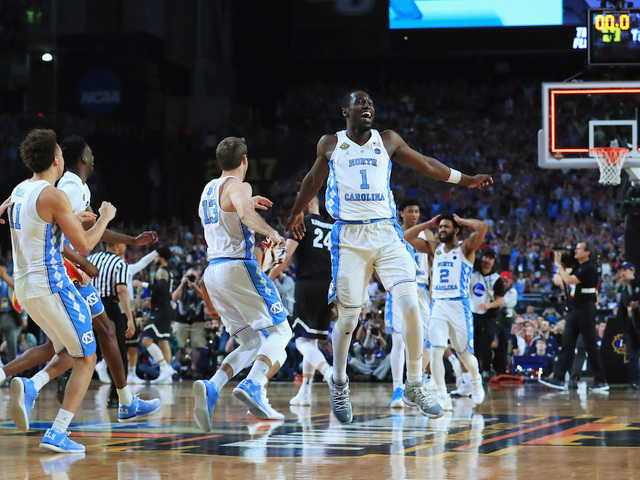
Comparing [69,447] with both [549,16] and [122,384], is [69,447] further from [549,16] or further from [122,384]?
[549,16]

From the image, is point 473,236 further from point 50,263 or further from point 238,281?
point 50,263

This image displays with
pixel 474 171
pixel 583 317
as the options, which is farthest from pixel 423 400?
pixel 474 171

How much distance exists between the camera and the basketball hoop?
1390 cm

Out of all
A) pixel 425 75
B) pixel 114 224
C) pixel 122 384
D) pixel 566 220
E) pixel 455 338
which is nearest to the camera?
pixel 122 384

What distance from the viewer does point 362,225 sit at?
6.85m

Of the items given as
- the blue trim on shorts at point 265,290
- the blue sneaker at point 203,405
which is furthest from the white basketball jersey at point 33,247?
the blue trim on shorts at point 265,290

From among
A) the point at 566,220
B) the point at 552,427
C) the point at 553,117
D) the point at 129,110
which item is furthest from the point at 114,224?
the point at 552,427

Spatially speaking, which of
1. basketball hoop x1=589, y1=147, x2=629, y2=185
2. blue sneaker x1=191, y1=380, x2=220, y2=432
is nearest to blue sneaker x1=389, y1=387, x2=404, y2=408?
blue sneaker x1=191, y1=380, x2=220, y2=432

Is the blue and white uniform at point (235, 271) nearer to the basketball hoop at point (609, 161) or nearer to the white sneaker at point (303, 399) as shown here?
the white sneaker at point (303, 399)

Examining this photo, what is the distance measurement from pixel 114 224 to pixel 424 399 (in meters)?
24.6

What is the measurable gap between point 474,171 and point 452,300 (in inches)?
725

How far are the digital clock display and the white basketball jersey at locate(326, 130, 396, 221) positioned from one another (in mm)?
8521

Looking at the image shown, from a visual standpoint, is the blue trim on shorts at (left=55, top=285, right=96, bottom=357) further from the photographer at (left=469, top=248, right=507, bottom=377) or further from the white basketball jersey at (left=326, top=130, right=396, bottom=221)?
the photographer at (left=469, top=248, right=507, bottom=377)

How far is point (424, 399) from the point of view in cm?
671
